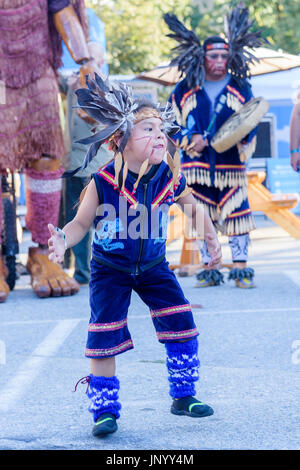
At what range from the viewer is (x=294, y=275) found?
7.13 meters

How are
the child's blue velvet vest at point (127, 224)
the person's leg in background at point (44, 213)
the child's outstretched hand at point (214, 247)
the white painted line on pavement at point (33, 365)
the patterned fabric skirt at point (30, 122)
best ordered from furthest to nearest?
1. the person's leg in background at point (44, 213)
2. the patterned fabric skirt at point (30, 122)
3. the white painted line on pavement at point (33, 365)
4. the child's outstretched hand at point (214, 247)
5. the child's blue velvet vest at point (127, 224)

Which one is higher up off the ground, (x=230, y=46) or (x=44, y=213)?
(x=230, y=46)

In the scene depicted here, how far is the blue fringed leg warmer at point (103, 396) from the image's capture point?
306 centimetres

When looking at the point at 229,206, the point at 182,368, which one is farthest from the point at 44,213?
the point at 182,368

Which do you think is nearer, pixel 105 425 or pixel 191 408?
pixel 105 425

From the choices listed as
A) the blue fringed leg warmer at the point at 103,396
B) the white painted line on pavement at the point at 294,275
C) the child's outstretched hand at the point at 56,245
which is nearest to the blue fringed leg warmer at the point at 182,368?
the blue fringed leg warmer at the point at 103,396

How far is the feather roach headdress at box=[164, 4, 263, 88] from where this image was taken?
21.7ft

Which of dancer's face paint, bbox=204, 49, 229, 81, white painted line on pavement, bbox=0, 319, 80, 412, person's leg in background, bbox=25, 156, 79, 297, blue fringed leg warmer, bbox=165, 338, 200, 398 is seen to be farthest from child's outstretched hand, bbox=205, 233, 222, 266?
dancer's face paint, bbox=204, 49, 229, 81

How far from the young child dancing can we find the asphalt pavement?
6.1 inches

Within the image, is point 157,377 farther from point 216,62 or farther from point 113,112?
point 216,62

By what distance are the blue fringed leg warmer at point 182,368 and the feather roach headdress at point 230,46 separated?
3.72 metres

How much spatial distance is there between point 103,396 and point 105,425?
153 mm

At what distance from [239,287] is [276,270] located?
99 cm

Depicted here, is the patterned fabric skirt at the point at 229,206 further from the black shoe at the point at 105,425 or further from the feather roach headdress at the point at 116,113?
the black shoe at the point at 105,425
